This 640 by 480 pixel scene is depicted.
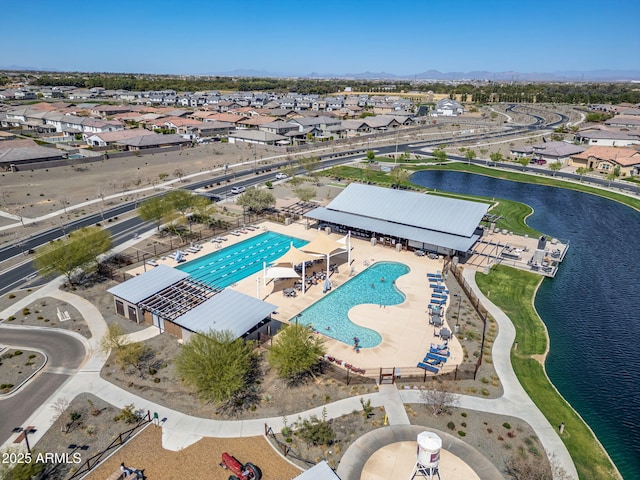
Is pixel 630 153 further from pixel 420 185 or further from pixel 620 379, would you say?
pixel 620 379

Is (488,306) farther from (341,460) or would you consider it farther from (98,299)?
(98,299)

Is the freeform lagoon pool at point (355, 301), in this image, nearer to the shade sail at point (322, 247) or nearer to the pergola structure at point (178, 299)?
the shade sail at point (322, 247)

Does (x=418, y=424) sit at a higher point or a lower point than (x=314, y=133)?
lower

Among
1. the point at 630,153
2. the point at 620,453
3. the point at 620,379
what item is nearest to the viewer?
the point at 620,453

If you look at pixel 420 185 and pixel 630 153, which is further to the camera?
pixel 630 153

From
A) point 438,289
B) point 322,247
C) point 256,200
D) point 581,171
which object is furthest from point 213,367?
point 581,171

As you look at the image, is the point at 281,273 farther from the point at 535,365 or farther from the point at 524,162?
the point at 524,162

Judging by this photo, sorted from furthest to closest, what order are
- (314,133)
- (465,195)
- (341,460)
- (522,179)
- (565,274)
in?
1. (314,133)
2. (522,179)
3. (465,195)
4. (565,274)
5. (341,460)

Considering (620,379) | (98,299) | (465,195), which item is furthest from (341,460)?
(465,195)
